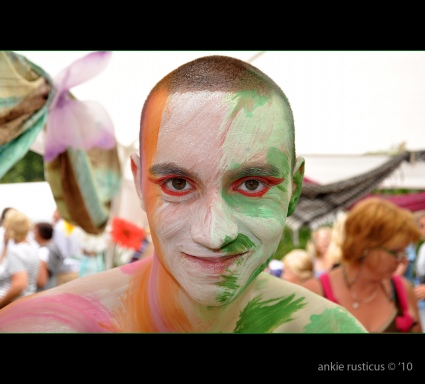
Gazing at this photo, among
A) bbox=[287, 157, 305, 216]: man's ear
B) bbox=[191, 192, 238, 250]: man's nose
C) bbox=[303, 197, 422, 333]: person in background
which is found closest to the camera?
bbox=[191, 192, 238, 250]: man's nose

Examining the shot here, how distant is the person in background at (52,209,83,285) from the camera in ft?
7.43

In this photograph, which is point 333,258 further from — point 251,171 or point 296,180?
point 251,171

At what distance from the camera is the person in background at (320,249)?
7.51 ft

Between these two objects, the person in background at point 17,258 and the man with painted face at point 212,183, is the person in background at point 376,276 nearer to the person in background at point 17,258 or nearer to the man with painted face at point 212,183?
the man with painted face at point 212,183

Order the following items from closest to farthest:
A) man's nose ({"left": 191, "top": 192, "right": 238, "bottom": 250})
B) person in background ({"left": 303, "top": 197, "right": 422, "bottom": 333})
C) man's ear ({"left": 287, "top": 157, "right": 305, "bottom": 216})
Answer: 1. man's nose ({"left": 191, "top": 192, "right": 238, "bottom": 250})
2. man's ear ({"left": 287, "top": 157, "right": 305, "bottom": 216})
3. person in background ({"left": 303, "top": 197, "right": 422, "bottom": 333})

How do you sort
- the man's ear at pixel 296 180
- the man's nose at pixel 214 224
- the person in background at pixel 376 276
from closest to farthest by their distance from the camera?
1. the man's nose at pixel 214 224
2. the man's ear at pixel 296 180
3. the person in background at pixel 376 276

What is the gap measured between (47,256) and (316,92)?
117 cm

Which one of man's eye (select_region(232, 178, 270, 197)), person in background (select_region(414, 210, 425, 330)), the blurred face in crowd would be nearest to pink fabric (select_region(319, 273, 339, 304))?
person in background (select_region(414, 210, 425, 330))

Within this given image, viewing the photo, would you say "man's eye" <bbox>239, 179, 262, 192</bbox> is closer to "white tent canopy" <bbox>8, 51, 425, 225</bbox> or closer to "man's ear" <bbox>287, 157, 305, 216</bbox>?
"man's ear" <bbox>287, 157, 305, 216</bbox>

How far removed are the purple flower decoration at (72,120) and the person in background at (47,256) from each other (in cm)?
27

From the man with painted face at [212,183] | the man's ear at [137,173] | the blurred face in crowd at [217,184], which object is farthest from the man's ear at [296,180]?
the man's ear at [137,173]

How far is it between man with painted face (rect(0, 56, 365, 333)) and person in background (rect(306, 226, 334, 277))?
389mm

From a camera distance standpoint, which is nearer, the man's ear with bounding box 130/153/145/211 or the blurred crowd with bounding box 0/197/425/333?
the man's ear with bounding box 130/153/145/211

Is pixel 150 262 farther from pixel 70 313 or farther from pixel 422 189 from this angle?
pixel 422 189
